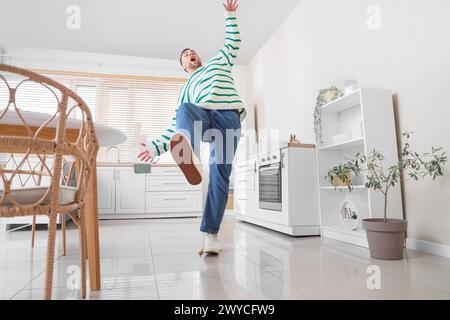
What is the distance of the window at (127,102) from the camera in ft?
17.3

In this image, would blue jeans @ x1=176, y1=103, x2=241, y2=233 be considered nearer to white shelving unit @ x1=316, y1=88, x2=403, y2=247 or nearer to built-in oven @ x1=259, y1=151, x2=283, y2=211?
white shelving unit @ x1=316, y1=88, x2=403, y2=247

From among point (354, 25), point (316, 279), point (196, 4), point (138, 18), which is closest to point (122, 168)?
point (138, 18)

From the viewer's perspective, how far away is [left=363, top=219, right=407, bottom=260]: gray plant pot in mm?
→ 1812

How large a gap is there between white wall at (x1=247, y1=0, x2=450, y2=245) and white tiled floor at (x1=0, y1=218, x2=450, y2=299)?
40 centimetres

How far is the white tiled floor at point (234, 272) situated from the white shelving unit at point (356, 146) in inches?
11.5

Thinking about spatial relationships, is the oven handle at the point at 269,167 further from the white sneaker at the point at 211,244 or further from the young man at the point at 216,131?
the white sneaker at the point at 211,244

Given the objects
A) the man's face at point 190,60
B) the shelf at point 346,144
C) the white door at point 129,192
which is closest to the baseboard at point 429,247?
the shelf at point 346,144

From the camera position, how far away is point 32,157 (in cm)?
379

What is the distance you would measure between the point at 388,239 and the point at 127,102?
4.72 meters

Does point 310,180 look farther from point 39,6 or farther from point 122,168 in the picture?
point 39,6

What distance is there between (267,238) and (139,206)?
2.52 m

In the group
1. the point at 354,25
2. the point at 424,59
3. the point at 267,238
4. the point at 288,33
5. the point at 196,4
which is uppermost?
the point at 196,4

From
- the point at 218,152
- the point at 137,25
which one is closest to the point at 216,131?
the point at 218,152

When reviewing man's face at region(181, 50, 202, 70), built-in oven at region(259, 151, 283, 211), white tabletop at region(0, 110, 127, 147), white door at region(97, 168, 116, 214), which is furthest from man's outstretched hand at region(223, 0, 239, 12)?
white door at region(97, 168, 116, 214)
